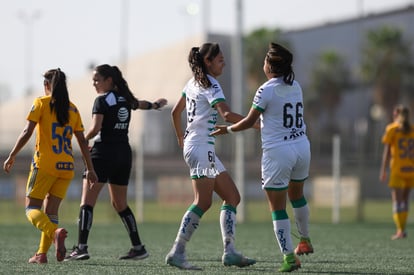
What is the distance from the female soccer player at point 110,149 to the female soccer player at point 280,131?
1580mm

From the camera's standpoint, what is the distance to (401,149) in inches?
579

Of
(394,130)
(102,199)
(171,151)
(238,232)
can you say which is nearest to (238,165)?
(238,232)

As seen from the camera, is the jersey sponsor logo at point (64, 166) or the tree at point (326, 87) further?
the tree at point (326, 87)

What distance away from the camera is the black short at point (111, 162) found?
31.5 ft

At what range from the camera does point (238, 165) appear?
2227cm

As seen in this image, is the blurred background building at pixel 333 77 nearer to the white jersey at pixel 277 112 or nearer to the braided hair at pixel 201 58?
the braided hair at pixel 201 58

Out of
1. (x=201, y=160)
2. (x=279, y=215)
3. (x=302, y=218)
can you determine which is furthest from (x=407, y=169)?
(x=201, y=160)

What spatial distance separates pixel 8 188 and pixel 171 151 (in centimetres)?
1802

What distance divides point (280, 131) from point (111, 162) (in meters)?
2.15

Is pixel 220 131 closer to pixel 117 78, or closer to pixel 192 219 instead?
pixel 192 219

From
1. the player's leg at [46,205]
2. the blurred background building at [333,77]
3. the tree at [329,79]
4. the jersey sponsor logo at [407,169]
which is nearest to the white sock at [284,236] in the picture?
the player's leg at [46,205]

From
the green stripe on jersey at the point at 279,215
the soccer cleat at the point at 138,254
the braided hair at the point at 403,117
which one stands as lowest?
the soccer cleat at the point at 138,254

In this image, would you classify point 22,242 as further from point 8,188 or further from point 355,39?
point 355,39

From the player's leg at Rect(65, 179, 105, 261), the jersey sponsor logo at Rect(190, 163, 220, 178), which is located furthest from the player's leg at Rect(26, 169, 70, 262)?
the jersey sponsor logo at Rect(190, 163, 220, 178)
